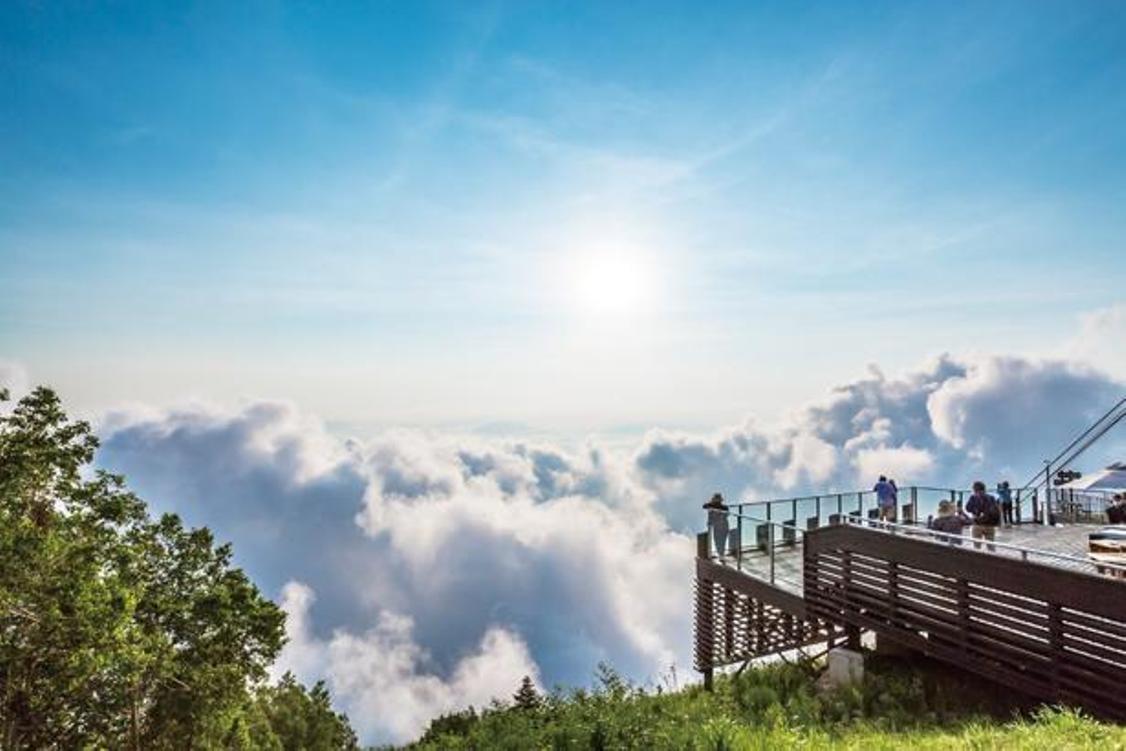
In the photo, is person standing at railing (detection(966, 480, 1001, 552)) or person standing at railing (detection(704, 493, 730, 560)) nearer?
person standing at railing (detection(966, 480, 1001, 552))

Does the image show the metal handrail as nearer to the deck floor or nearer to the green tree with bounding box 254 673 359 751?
the deck floor

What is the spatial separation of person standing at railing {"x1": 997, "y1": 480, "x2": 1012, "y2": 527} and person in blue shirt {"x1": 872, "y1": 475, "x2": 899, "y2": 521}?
4.62m

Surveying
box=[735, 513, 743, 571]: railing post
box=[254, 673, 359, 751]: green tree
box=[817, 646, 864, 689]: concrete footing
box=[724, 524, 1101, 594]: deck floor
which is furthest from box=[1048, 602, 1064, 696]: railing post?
box=[254, 673, 359, 751]: green tree

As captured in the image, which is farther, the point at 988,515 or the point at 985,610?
the point at 988,515

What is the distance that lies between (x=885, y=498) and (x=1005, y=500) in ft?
21.1

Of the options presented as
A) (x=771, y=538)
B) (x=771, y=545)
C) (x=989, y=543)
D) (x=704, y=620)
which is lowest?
(x=704, y=620)

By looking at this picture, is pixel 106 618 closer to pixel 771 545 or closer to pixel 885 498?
pixel 771 545

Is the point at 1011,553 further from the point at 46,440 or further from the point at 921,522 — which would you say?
the point at 46,440

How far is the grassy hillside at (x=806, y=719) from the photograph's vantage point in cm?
841

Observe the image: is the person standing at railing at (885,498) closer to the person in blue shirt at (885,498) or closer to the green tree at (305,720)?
the person in blue shirt at (885,498)

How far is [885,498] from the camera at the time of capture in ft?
79.3

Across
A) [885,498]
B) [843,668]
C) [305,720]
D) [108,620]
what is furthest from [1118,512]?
[305,720]

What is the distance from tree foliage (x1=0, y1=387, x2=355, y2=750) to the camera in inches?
741

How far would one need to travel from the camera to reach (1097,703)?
1050cm
